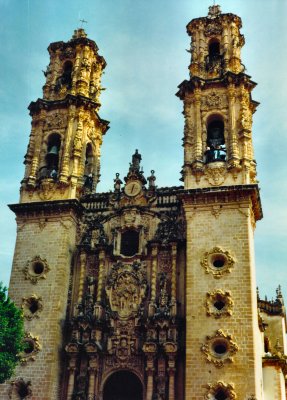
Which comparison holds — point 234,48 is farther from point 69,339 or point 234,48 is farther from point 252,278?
point 69,339

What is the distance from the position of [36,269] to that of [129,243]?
4.40 meters

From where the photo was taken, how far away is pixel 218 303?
22.0 m

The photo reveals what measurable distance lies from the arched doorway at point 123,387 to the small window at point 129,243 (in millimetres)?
5269

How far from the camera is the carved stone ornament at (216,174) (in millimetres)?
24531

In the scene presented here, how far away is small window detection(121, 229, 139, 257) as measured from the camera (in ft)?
82.5

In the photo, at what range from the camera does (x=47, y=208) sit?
84.9 feet

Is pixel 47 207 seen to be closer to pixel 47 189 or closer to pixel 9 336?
pixel 47 189

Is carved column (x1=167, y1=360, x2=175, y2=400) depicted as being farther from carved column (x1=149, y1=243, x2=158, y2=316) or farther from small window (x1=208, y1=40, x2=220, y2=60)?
small window (x1=208, y1=40, x2=220, y2=60)

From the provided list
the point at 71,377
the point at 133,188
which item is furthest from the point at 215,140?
the point at 71,377

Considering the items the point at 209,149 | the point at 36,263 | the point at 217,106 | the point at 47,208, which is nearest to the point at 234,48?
the point at 217,106

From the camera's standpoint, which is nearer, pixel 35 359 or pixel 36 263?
pixel 35 359

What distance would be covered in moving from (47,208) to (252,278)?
1006 cm

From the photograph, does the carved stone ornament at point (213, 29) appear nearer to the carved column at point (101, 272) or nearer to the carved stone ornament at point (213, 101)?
the carved stone ornament at point (213, 101)

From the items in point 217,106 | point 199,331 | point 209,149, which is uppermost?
point 217,106
